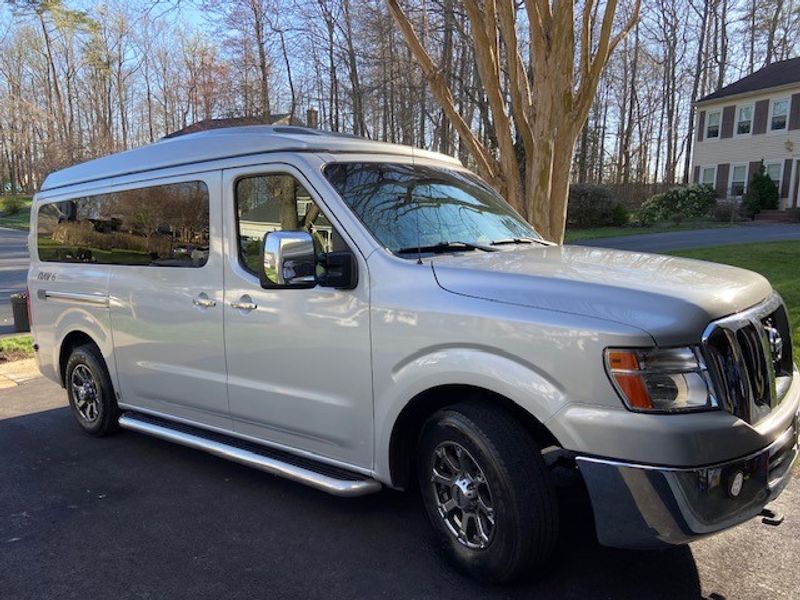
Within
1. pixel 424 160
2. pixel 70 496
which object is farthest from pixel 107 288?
pixel 424 160

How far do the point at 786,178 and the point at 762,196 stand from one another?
1.82 m

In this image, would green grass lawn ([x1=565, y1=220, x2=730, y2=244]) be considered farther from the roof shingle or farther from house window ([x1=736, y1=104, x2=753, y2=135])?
the roof shingle

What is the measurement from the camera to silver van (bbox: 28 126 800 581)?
2.42 m

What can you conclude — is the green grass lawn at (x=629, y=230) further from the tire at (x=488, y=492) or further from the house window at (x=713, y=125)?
the tire at (x=488, y=492)

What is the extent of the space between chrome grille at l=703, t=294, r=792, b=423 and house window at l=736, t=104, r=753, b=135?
3380 cm

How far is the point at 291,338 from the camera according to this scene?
3494 millimetres

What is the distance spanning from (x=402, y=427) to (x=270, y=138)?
182cm

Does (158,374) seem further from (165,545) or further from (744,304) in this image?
(744,304)

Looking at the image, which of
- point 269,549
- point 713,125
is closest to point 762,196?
point 713,125

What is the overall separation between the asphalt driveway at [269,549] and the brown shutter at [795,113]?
31.2 meters

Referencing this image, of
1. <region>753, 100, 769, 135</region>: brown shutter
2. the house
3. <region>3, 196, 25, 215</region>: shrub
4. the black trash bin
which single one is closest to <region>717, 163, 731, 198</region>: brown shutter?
the house

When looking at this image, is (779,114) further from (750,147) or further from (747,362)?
(747,362)

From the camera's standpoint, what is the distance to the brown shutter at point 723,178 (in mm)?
32500

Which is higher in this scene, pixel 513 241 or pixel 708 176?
pixel 708 176
